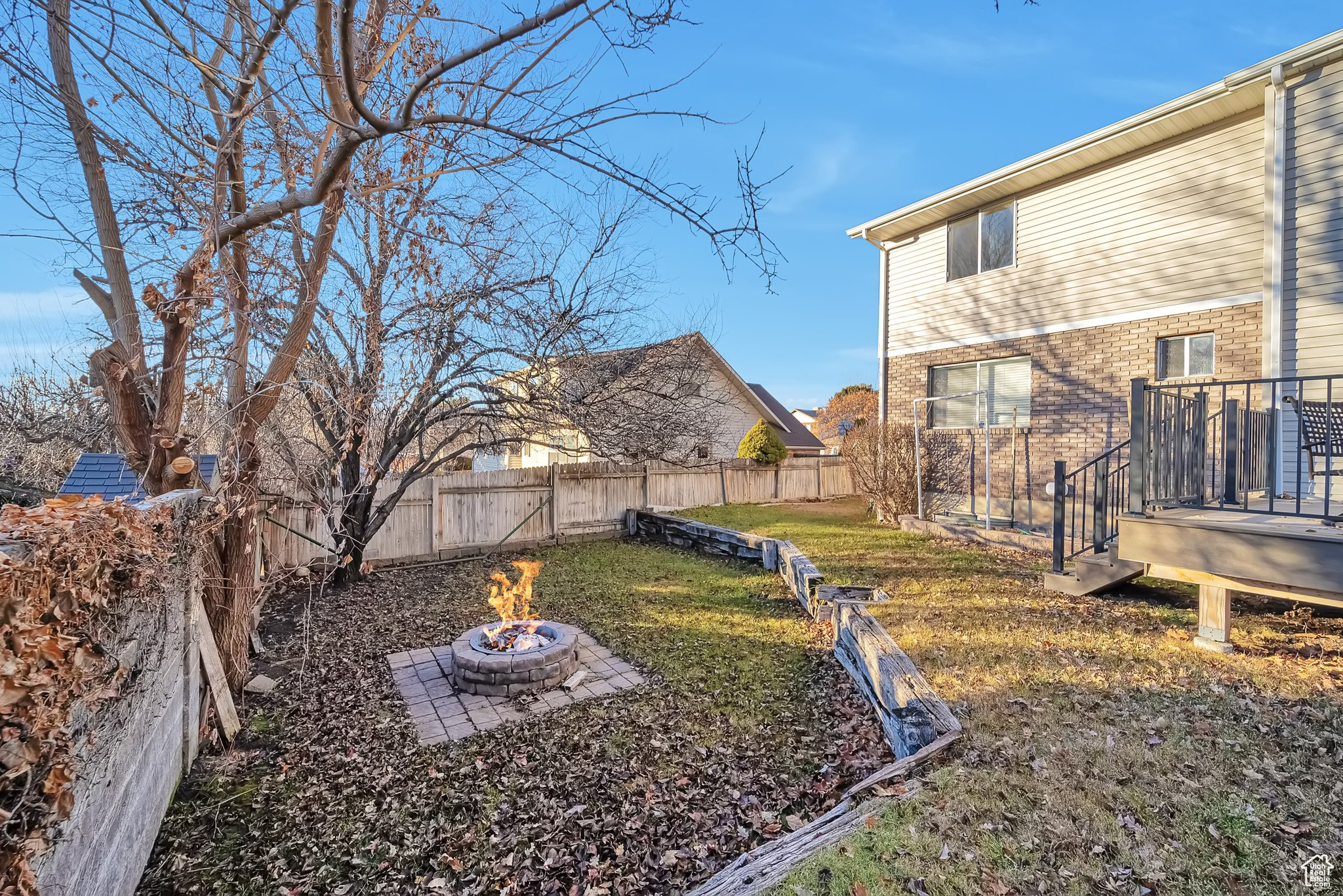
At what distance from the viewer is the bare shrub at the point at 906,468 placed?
11.1 m

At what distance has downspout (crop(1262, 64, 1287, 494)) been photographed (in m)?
7.11

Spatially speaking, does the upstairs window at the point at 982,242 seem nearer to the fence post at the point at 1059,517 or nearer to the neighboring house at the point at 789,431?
the fence post at the point at 1059,517

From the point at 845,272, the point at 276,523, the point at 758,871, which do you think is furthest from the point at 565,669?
the point at 845,272

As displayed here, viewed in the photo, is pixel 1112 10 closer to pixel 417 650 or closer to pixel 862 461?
pixel 417 650

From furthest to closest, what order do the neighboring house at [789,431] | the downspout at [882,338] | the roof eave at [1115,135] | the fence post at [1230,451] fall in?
the neighboring house at [789,431] → the downspout at [882,338] → the roof eave at [1115,135] → the fence post at [1230,451]

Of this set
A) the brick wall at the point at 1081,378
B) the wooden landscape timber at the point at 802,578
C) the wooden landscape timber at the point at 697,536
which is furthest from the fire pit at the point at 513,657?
the brick wall at the point at 1081,378

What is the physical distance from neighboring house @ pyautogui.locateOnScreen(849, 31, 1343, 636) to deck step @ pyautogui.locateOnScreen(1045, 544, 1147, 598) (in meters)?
0.44

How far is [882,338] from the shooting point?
40.5 ft

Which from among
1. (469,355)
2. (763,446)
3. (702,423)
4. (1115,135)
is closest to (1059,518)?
(702,423)

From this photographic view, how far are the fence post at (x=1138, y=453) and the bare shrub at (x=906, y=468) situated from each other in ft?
20.6

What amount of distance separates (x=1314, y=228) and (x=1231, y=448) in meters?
4.01

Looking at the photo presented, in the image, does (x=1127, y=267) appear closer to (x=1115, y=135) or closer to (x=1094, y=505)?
(x=1115, y=135)

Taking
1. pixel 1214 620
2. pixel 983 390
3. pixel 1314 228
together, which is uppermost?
pixel 1314 228

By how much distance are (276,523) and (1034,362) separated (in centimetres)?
1212
